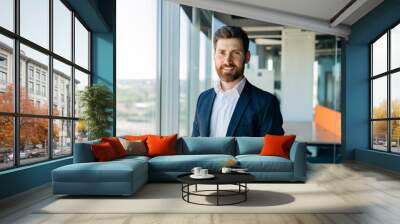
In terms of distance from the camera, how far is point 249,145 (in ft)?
22.5

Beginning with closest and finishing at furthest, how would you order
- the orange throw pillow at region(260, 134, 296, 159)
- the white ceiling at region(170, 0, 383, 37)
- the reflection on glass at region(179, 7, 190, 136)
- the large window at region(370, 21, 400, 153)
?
the orange throw pillow at region(260, 134, 296, 159), the white ceiling at region(170, 0, 383, 37), the large window at region(370, 21, 400, 153), the reflection on glass at region(179, 7, 190, 136)

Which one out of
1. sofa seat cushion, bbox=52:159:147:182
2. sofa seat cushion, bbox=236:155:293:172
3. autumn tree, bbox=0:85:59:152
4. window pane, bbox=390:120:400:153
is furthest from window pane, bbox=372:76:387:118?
autumn tree, bbox=0:85:59:152

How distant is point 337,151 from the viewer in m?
10.3

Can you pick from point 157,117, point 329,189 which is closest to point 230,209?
point 329,189

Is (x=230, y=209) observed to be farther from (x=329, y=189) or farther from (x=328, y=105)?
(x=328, y=105)

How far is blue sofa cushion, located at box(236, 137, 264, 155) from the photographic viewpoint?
680 cm

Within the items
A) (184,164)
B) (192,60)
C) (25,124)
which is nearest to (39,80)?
(25,124)

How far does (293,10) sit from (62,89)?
4.90m

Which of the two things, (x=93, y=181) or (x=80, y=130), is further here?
(x=80, y=130)

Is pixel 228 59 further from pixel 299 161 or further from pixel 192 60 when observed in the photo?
pixel 299 161

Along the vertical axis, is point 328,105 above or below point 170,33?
below

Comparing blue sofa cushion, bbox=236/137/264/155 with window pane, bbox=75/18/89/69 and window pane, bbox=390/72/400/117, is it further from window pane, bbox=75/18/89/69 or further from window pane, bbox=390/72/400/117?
window pane, bbox=75/18/89/69

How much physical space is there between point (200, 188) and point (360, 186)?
7.66ft

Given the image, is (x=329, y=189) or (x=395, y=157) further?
(x=395, y=157)
